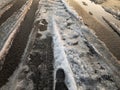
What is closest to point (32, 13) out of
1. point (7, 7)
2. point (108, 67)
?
point (7, 7)

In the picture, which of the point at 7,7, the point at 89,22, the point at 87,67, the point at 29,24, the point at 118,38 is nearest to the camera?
the point at 87,67

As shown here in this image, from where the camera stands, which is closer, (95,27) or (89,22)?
(95,27)

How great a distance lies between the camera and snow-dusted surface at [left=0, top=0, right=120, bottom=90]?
16.2ft

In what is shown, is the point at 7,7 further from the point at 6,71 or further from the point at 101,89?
the point at 101,89

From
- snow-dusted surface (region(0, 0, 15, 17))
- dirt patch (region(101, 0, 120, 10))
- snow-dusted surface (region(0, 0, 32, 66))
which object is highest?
snow-dusted surface (region(0, 0, 32, 66))

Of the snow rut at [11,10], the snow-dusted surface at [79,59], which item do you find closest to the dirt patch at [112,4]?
the snow-dusted surface at [79,59]

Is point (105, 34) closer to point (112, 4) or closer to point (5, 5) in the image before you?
point (112, 4)

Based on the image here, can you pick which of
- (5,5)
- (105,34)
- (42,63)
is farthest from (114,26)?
(5,5)

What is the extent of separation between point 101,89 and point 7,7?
7.96 metres

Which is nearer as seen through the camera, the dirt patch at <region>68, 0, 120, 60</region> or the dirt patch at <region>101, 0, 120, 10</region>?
the dirt patch at <region>68, 0, 120, 60</region>

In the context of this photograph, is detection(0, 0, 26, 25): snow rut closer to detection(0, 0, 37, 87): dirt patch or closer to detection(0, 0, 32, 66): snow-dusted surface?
detection(0, 0, 32, 66): snow-dusted surface

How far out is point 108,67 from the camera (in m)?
5.64

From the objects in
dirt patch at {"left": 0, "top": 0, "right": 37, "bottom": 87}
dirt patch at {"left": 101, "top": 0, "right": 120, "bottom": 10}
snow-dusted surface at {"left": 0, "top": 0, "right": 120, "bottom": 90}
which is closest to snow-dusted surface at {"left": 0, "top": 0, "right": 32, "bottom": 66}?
dirt patch at {"left": 0, "top": 0, "right": 37, "bottom": 87}

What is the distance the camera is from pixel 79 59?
586 cm
